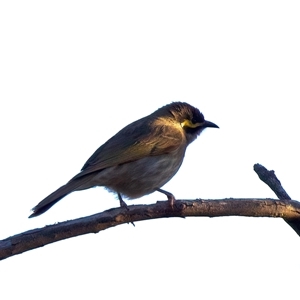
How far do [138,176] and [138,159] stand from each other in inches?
10.4

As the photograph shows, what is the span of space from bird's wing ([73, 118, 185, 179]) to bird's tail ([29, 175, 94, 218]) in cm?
12

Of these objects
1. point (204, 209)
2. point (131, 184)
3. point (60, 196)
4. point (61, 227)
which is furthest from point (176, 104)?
point (61, 227)

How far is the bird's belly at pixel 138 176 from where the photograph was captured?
25.2 feet

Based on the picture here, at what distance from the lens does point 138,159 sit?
801 centimetres

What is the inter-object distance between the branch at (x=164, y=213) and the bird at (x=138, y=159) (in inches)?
57.6

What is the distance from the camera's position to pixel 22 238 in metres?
4.70

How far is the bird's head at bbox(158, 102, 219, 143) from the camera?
9438 millimetres

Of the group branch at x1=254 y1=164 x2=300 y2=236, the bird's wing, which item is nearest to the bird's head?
Answer: the bird's wing

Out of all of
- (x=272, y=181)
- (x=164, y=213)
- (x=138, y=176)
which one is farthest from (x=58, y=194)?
(x=272, y=181)

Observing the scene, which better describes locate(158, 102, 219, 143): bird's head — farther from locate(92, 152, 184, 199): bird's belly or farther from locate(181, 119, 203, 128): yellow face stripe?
locate(92, 152, 184, 199): bird's belly

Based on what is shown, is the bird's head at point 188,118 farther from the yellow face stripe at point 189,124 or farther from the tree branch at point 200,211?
the tree branch at point 200,211

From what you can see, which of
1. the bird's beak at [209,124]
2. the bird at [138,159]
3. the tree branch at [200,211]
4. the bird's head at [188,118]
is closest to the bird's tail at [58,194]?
the bird at [138,159]

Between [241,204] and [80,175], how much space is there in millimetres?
2491

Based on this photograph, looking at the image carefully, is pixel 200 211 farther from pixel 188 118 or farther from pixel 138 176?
pixel 188 118
